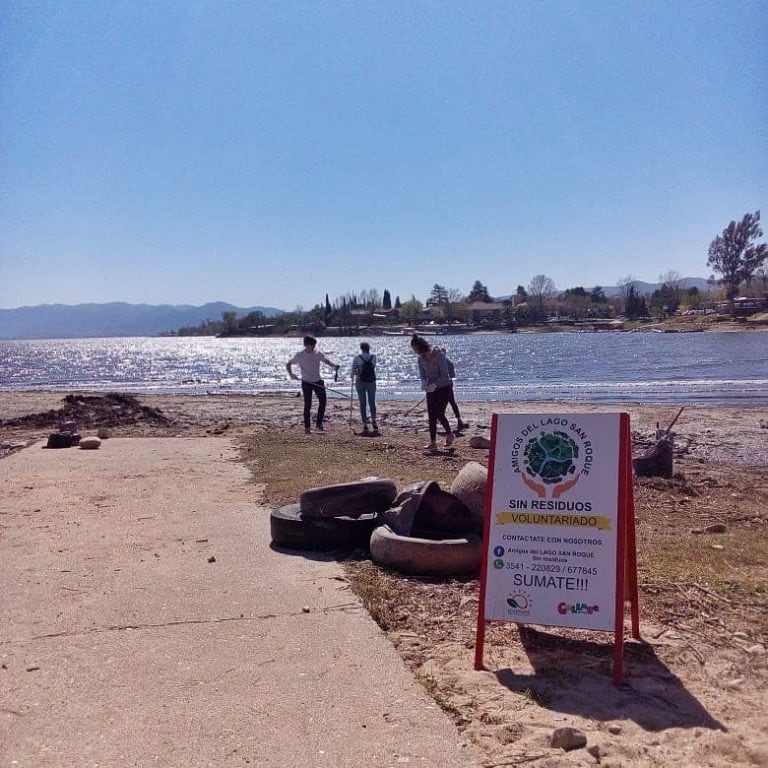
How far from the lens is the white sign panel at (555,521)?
402 centimetres

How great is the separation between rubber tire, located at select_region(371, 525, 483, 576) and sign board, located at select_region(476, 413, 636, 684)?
1.28m

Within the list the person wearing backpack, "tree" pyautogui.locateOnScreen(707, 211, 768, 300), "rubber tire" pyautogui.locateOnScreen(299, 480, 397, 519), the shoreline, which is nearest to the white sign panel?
"rubber tire" pyautogui.locateOnScreen(299, 480, 397, 519)

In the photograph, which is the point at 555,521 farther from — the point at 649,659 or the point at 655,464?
the point at 655,464

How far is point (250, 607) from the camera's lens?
4.94 metres

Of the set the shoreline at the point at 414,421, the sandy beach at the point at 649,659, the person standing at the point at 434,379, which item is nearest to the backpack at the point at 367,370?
the shoreline at the point at 414,421

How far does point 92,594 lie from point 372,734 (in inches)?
105

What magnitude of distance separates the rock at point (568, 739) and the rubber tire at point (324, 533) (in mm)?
3179

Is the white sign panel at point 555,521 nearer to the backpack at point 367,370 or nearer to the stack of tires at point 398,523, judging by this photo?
the stack of tires at point 398,523

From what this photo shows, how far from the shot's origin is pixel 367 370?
611 inches

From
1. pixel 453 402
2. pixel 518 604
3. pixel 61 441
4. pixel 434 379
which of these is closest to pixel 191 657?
pixel 518 604

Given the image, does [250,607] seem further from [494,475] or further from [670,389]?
[670,389]

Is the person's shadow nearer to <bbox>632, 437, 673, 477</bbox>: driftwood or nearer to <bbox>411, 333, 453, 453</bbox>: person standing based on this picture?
<bbox>632, 437, 673, 477</bbox>: driftwood

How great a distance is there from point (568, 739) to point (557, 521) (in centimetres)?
119

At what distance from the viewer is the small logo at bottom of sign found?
4.12 m
